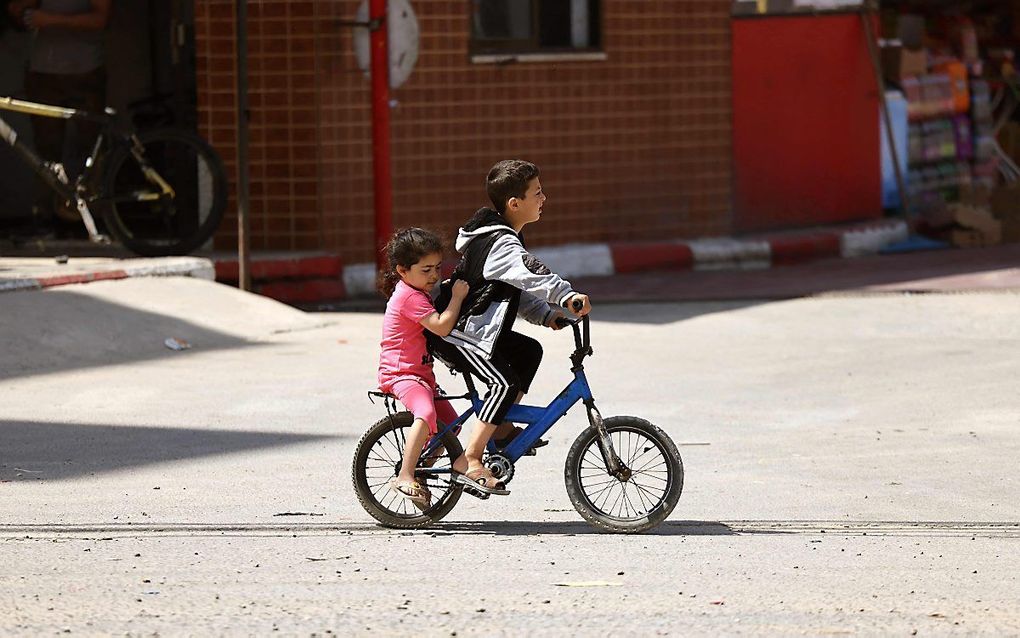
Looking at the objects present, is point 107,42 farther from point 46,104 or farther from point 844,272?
point 844,272

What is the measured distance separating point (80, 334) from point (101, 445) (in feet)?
8.49

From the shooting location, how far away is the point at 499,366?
20.1 ft

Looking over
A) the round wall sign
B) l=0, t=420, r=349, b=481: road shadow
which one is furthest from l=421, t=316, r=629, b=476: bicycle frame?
the round wall sign

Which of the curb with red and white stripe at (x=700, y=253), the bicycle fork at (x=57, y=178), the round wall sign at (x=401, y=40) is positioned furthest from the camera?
the curb with red and white stripe at (x=700, y=253)

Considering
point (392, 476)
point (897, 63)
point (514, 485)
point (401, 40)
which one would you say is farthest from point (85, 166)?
point (897, 63)

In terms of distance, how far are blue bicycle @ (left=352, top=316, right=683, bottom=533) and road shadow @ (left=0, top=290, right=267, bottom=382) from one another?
3801 millimetres

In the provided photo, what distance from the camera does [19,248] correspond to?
513 inches

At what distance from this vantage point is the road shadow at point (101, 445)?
7340 mm

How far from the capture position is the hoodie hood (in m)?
6.16

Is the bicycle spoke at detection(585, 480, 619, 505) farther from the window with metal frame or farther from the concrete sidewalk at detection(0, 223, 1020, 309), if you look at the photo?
the window with metal frame

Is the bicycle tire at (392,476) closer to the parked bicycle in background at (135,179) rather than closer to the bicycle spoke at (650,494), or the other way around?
the bicycle spoke at (650,494)

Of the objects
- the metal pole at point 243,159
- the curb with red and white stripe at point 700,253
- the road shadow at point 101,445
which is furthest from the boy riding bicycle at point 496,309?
the curb with red and white stripe at point 700,253

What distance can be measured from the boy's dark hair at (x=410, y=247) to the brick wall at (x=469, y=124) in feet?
23.0

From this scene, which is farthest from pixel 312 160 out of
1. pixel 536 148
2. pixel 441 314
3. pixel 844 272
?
pixel 441 314
